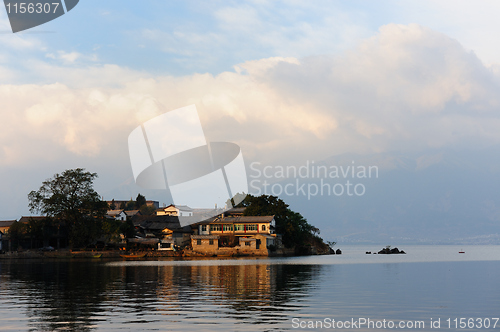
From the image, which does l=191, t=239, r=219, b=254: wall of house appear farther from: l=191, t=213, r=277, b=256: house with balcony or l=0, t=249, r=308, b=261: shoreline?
l=0, t=249, r=308, b=261: shoreline

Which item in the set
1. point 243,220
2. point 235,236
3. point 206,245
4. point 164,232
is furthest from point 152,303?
point 164,232

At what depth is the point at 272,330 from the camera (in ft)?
61.7

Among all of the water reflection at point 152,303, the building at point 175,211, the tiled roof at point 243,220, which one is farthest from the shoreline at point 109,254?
the building at point 175,211

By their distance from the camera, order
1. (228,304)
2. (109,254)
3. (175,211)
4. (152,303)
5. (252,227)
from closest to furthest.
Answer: (228,304)
(152,303)
(109,254)
(252,227)
(175,211)

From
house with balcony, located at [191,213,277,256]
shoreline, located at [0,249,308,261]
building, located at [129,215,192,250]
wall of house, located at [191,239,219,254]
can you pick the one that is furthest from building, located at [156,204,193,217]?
shoreline, located at [0,249,308,261]

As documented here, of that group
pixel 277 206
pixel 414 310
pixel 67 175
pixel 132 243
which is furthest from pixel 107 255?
pixel 414 310

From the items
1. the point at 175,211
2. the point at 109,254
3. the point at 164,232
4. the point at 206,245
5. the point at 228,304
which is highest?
the point at 175,211

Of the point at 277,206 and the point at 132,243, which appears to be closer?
the point at 132,243

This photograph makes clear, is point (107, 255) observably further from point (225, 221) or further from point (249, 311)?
point (249, 311)

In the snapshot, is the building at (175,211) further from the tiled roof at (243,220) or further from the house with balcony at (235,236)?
the tiled roof at (243,220)

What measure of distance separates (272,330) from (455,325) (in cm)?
751

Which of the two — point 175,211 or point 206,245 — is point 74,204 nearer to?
point 206,245

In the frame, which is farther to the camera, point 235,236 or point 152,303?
point 235,236

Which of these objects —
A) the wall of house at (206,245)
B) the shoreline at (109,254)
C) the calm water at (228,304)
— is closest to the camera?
the calm water at (228,304)
